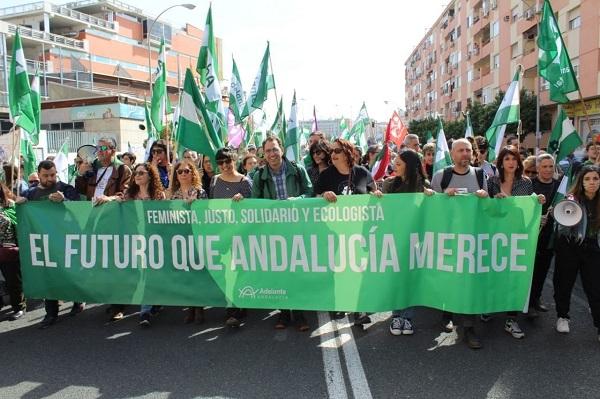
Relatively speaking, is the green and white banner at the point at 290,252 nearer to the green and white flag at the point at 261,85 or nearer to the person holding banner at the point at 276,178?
the person holding banner at the point at 276,178

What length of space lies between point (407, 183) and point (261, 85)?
6289mm

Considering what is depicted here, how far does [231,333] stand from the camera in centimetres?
484

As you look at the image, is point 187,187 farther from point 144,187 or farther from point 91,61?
point 91,61

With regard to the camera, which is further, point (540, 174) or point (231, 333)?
point (540, 174)

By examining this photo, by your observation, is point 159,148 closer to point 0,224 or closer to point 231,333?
point 0,224

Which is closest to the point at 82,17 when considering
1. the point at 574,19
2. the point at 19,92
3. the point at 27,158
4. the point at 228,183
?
the point at 574,19

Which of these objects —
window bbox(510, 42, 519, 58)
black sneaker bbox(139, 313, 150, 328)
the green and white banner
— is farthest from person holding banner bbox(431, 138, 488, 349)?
window bbox(510, 42, 519, 58)

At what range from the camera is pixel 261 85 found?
33.9 ft

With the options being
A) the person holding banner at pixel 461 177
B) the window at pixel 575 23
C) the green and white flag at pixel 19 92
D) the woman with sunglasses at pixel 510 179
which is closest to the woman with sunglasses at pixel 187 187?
the person holding banner at pixel 461 177

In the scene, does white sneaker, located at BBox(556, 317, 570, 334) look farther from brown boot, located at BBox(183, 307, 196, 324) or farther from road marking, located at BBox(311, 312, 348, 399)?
brown boot, located at BBox(183, 307, 196, 324)

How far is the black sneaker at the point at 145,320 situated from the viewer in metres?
5.04

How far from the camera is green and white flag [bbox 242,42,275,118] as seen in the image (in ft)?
33.9

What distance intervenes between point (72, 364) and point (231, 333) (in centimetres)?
142

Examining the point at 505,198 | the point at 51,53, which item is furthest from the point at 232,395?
the point at 51,53
